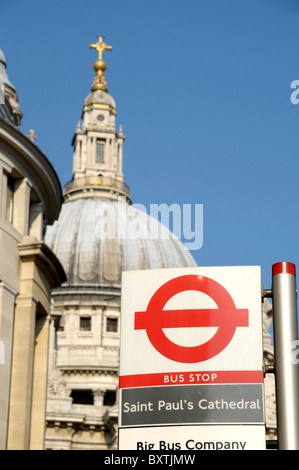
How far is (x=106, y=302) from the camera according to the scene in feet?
397

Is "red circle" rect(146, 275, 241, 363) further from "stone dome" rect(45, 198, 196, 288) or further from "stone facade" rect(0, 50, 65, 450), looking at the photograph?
"stone dome" rect(45, 198, 196, 288)

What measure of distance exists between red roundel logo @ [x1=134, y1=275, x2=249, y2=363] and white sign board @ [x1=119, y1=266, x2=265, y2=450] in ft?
0.03

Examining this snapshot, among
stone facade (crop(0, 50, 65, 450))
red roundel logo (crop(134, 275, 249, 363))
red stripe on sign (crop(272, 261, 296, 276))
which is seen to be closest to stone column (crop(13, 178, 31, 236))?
stone facade (crop(0, 50, 65, 450))

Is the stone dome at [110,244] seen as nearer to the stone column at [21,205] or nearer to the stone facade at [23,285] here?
the stone facade at [23,285]

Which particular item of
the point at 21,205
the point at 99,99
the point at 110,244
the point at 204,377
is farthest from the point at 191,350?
the point at 99,99

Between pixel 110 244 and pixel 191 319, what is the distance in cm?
11609

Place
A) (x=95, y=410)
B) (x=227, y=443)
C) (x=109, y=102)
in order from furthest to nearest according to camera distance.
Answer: (x=109, y=102) < (x=95, y=410) < (x=227, y=443)

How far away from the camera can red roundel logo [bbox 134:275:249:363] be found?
11.1 metres

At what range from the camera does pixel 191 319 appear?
11273mm

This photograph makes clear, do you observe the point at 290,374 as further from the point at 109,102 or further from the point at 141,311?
the point at 109,102

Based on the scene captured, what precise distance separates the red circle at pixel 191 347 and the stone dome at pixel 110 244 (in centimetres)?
11125

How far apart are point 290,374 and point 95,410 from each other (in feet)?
301
